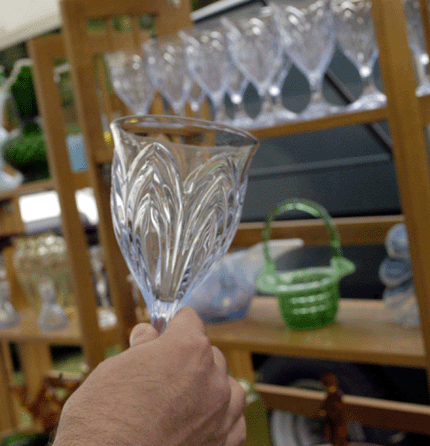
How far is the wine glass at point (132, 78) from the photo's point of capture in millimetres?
1413

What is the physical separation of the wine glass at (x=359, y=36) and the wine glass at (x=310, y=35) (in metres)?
0.02

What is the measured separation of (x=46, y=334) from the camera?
1.87 metres

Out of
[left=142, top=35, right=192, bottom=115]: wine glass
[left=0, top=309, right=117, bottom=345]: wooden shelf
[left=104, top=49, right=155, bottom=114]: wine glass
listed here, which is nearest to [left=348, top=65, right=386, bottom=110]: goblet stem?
[left=142, top=35, right=192, bottom=115]: wine glass

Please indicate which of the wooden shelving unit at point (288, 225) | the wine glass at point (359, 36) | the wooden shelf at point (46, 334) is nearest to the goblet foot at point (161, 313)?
the wooden shelving unit at point (288, 225)

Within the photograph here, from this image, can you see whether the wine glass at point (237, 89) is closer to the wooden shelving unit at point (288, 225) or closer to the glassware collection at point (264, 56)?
the glassware collection at point (264, 56)

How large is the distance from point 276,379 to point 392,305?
3.83ft

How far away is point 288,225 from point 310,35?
1.69 feet

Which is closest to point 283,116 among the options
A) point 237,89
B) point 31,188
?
point 237,89

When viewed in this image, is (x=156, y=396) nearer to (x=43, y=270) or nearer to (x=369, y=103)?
(x=369, y=103)

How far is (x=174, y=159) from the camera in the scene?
18.6 inches

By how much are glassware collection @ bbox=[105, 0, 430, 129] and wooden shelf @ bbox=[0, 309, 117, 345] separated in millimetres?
690

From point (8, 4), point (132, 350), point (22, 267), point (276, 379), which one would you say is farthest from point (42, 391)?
point (8, 4)

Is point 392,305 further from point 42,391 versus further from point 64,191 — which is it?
point 42,391

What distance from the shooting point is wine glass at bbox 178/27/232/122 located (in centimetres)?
127
